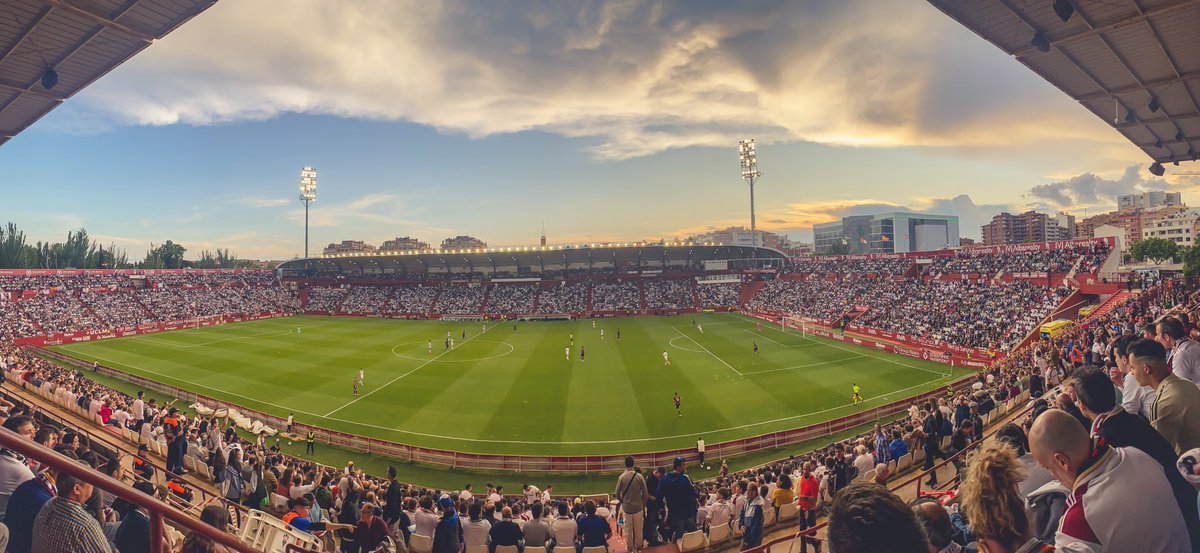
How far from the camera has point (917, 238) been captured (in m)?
166

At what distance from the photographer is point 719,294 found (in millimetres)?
67688

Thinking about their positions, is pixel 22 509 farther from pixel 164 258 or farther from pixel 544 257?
pixel 164 258

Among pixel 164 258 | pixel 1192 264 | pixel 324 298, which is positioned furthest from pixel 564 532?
pixel 164 258

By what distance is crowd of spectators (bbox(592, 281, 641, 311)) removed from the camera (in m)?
65.9

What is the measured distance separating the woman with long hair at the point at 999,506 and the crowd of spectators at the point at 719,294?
210 ft

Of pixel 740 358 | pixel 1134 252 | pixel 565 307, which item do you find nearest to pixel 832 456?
pixel 740 358

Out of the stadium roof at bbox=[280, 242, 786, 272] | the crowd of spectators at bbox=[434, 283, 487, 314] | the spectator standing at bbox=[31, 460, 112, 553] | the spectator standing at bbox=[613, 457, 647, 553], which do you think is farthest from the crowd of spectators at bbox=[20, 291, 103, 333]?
the spectator standing at bbox=[31, 460, 112, 553]

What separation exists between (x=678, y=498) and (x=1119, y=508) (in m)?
6.67

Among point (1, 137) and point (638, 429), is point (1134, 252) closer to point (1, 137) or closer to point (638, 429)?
point (638, 429)

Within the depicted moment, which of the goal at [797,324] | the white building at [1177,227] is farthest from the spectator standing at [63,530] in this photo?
the white building at [1177,227]

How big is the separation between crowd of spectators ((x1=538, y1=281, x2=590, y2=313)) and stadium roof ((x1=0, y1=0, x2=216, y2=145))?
5207 centimetres

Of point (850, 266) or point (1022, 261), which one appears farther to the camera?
point (850, 266)

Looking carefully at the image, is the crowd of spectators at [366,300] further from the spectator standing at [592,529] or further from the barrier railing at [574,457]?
the spectator standing at [592,529]

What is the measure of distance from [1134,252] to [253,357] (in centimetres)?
11046
